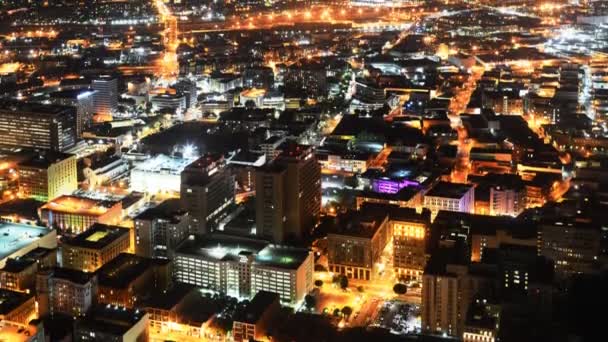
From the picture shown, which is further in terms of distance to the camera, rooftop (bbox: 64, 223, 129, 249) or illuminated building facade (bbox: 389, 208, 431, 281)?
rooftop (bbox: 64, 223, 129, 249)

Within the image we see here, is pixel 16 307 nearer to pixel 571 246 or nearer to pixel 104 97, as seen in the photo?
pixel 571 246

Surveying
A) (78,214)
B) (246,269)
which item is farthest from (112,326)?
(78,214)

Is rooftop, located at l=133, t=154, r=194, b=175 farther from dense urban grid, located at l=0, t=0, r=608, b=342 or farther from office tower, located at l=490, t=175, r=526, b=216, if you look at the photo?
office tower, located at l=490, t=175, r=526, b=216

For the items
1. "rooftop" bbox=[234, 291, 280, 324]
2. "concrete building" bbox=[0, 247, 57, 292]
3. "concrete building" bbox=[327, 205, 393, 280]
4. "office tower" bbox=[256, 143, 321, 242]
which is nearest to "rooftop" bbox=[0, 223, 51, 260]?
"concrete building" bbox=[0, 247, 57, 292]

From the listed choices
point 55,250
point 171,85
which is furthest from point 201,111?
point 55,250

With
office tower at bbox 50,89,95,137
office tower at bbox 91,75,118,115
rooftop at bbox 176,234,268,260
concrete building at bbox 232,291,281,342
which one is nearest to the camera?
concrete building at bbox 232,291,281,342

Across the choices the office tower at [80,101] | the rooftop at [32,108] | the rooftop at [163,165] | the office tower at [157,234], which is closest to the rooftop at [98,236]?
the office tower at [157,234]
